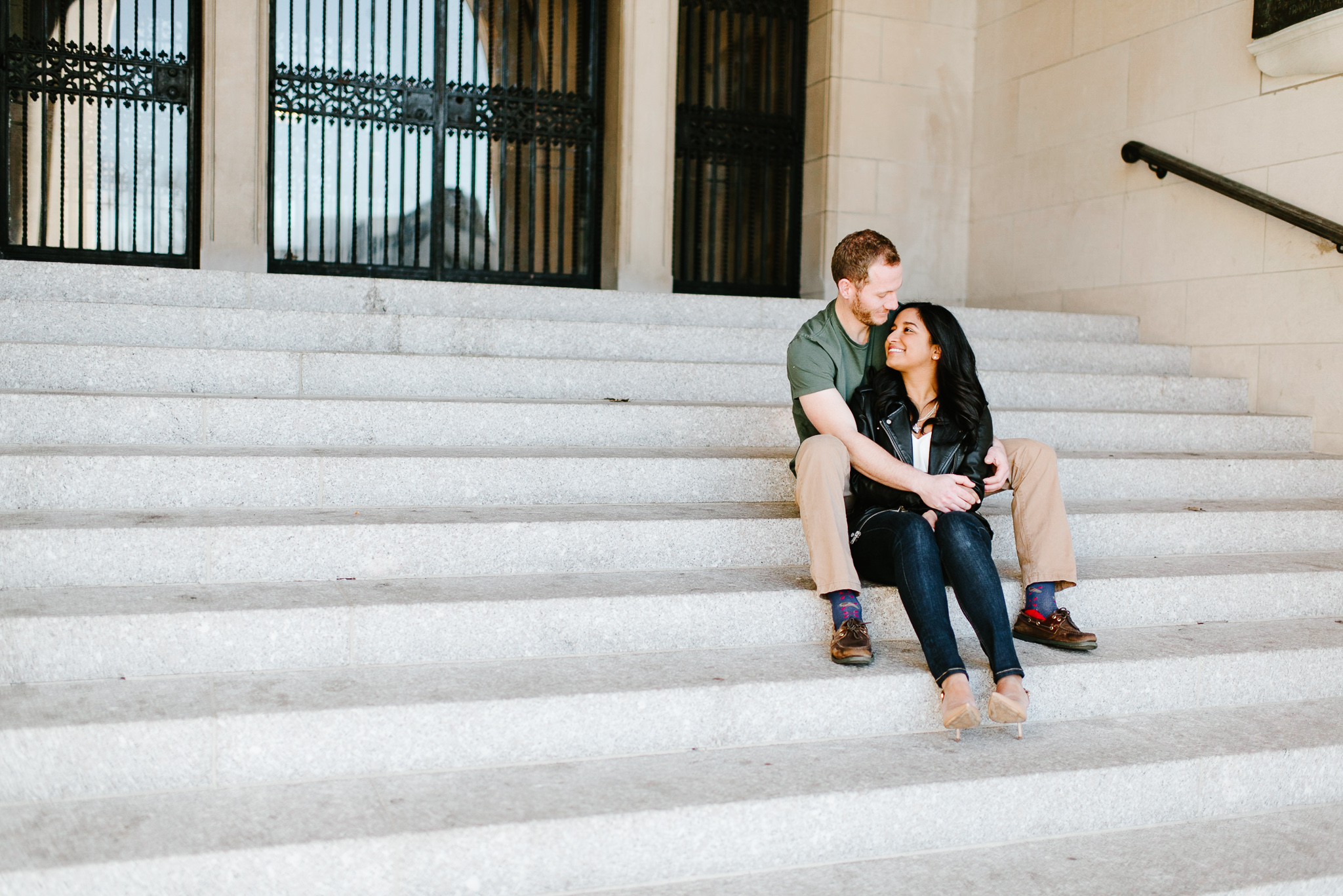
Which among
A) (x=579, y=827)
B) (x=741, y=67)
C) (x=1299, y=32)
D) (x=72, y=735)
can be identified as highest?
(x=741, y=67)

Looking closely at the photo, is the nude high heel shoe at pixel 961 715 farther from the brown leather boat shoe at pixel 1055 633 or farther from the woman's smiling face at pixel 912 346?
the woman's smiling face at pixel 912 346

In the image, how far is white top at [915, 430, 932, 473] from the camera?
3.18 m

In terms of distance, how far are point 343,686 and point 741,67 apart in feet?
19.7

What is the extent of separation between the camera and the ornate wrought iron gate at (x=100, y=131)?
6.16 meters

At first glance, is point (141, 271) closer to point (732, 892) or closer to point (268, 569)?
point (268, 569)

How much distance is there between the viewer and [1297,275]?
5.02 meters

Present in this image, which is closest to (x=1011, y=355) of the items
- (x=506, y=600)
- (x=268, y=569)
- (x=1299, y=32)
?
(x=1299, y=32)

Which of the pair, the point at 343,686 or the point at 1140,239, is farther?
the point at 1140,239

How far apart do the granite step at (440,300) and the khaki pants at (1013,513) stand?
223cm

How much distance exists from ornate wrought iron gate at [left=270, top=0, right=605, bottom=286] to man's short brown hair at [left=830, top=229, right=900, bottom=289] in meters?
4.29

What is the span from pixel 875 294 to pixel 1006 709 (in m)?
1.25

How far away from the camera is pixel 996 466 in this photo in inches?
124

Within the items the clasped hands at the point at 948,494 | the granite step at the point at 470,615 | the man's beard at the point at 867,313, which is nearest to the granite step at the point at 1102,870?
the granite step at the point at 470,615

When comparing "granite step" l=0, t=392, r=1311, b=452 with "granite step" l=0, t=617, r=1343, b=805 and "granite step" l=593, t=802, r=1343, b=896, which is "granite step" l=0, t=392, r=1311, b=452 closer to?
"granite step" l=0, t=617, r=1343, b=805
